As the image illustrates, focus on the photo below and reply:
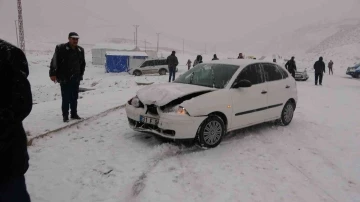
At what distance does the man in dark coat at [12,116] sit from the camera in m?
1.95

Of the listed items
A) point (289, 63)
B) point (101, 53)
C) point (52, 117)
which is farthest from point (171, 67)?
point (101, 53)

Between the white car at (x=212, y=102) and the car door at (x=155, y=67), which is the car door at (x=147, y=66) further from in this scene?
the white car at (x=212, y=102)

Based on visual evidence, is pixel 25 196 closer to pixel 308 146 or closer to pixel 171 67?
pixel 308 146

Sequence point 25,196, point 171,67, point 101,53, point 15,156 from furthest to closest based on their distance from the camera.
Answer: point 101,53, point 171,67, point 25,196, point 15,156

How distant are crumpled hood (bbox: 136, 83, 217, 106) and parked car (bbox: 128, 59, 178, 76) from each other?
939 inches

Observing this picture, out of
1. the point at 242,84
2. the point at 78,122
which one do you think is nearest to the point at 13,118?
the point at 242,84

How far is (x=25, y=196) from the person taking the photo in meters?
2.19

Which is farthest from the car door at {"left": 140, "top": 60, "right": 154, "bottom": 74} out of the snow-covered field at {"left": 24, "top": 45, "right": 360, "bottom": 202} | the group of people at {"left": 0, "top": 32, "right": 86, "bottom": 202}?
the group of people at {"left": 0, "top": 32, "right": 86, "bottom": 202}

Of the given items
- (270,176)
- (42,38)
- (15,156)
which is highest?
(42,38)

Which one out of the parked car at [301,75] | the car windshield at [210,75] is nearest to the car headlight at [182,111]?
the car windshield at [210,75]

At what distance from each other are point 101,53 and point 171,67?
35.0 m

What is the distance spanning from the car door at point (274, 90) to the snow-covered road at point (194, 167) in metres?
0.47

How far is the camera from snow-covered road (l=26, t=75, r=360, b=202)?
4.01m

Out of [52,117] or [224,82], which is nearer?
[224,82]
